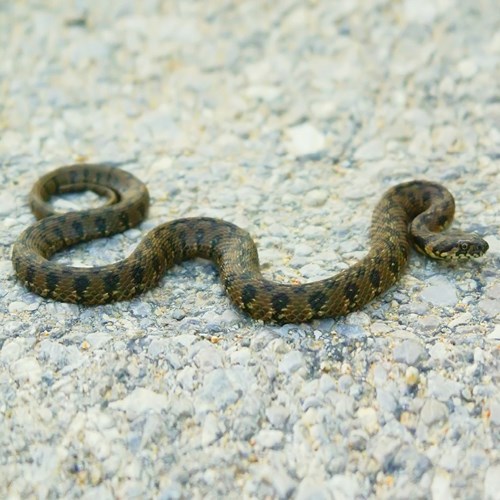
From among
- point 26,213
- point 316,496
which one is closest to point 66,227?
point 26,213

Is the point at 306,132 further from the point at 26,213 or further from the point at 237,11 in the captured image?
the point at 26,213

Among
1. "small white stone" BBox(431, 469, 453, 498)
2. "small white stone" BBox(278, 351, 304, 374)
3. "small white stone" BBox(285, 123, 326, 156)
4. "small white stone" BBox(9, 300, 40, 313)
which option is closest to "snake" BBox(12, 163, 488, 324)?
"small white stone" BBox(9, 300, 40, 313)

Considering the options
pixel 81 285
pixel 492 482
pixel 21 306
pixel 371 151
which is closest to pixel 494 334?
pixel 492 482

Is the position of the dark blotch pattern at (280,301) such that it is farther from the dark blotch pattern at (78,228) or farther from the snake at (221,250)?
the dark blotch pattern at (78,228)

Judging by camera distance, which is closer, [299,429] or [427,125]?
[299,429]

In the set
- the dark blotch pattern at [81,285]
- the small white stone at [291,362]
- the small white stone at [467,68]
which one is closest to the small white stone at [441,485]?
the small white stone at [291,362]

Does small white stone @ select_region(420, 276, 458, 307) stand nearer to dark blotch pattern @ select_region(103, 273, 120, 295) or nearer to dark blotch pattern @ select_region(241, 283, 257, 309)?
dark blotch pattern @ select_region(241, 283, 257, 309)

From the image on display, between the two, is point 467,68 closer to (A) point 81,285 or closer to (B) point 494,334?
(B) point 494,334
